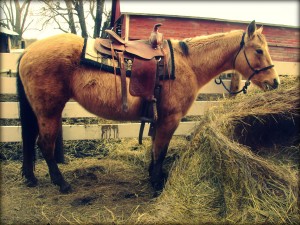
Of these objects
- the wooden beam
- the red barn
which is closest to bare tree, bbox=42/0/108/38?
the red barn

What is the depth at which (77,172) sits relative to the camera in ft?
12.9

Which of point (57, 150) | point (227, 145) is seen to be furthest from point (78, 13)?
point (227, 145)

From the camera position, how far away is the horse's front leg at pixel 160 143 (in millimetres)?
3447

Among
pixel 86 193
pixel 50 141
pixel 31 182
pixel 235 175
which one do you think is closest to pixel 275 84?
pixel 235 175

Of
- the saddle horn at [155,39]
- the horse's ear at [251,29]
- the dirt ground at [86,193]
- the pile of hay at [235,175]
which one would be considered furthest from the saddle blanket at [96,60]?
the horse's ear at [251,29]

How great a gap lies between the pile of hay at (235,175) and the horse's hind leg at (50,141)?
4.09ft

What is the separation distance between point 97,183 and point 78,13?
39.1ft

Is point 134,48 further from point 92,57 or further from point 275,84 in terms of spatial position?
point 275,84

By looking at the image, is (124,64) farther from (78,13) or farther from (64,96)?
(78,13)

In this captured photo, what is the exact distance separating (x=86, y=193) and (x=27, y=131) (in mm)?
1114

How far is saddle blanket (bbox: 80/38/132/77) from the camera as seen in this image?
3.17 meters

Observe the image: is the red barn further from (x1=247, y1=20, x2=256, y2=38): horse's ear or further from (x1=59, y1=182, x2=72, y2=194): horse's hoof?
(x1=59, y1=182, x2=72, y2=194): horse's hoof

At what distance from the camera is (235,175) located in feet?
9.13

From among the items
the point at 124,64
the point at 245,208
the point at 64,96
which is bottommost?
the point at 245,208
